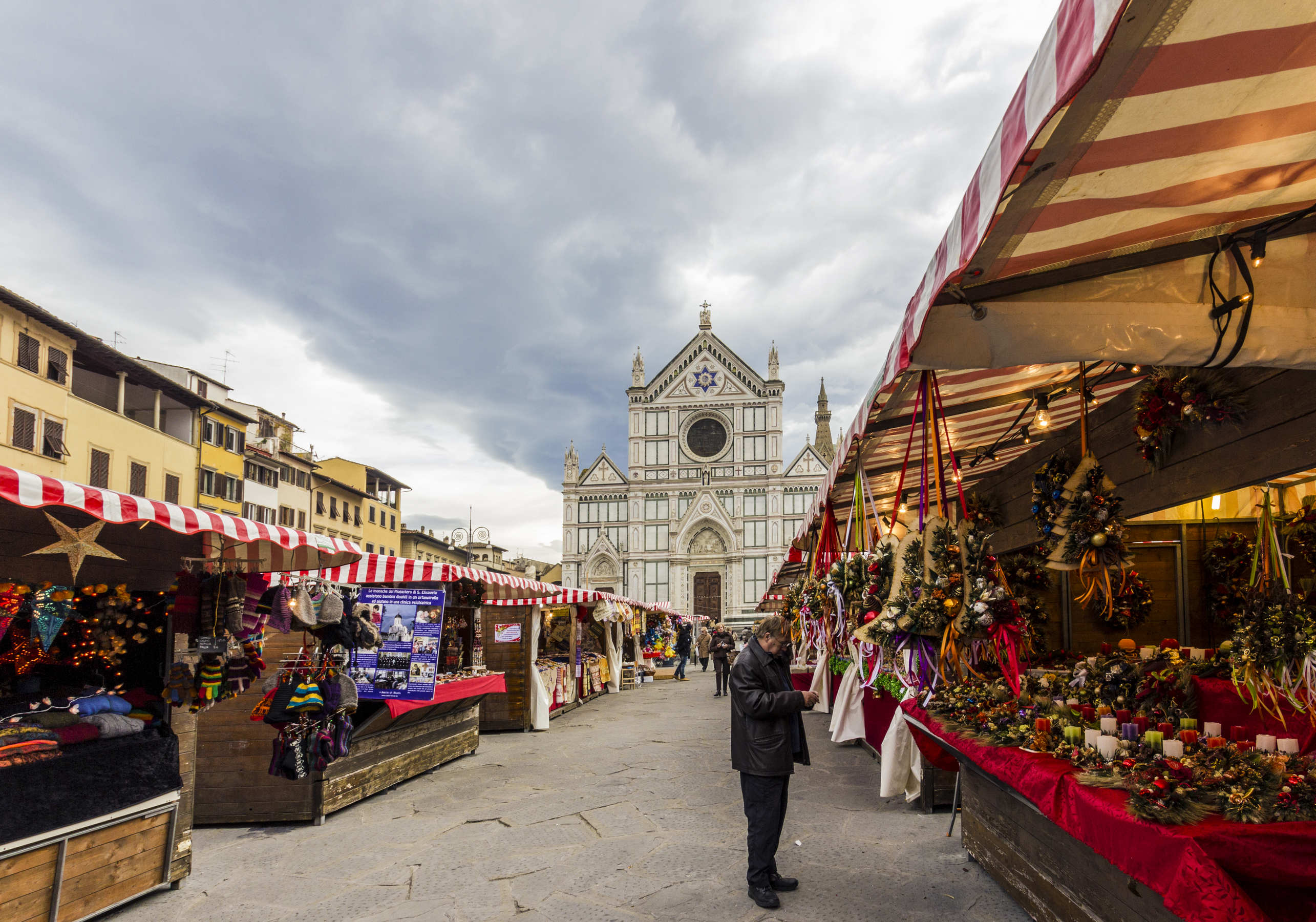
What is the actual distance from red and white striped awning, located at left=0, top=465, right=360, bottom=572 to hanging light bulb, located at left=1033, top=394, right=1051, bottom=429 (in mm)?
5111

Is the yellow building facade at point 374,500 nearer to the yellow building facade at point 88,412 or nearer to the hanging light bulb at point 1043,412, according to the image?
the yellow building facade at point 88,412

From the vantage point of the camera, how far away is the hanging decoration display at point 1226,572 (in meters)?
7.36

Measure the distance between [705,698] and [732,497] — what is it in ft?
91.7

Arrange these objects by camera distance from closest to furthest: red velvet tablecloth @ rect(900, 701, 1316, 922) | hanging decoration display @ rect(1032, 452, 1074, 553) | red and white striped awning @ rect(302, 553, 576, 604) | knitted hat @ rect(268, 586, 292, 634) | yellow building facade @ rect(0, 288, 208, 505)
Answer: red velvet tablecloth @ rect(900, 701, 1316, 922) → hanging decoration display @ rect(1032, 452, 1074, 553) → knitted hat @ rect(268, 586, 292, 634) → red and white striped awning @ rect(302, 553, 576, 604) → yellow building facade @ rect(0, 288, 208, 505)

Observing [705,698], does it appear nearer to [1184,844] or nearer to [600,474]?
[1184,844]

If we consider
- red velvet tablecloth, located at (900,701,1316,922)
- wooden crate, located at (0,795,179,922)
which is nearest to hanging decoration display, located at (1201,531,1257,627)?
red velvet tablecloth, located at (900,701,1316,922)

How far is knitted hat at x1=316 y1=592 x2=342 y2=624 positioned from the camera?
6383mm

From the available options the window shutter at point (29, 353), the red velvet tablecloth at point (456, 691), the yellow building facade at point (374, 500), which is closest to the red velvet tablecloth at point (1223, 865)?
the red velvet tablecloth at point (456, 691)

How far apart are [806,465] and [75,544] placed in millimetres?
42483

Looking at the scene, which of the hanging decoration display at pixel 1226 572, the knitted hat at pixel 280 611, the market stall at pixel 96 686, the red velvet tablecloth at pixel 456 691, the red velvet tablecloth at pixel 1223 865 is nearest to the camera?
the red velvet tablecloth at pixel 1223 865

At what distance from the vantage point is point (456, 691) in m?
9.26

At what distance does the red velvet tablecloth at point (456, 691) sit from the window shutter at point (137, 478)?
1883 cm

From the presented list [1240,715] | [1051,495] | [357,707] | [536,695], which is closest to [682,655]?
[536,695]

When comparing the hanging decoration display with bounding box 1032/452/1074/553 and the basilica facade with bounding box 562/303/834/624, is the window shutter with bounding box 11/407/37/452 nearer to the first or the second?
the hanging decoration display with bounding box 1032/452/1074/553
